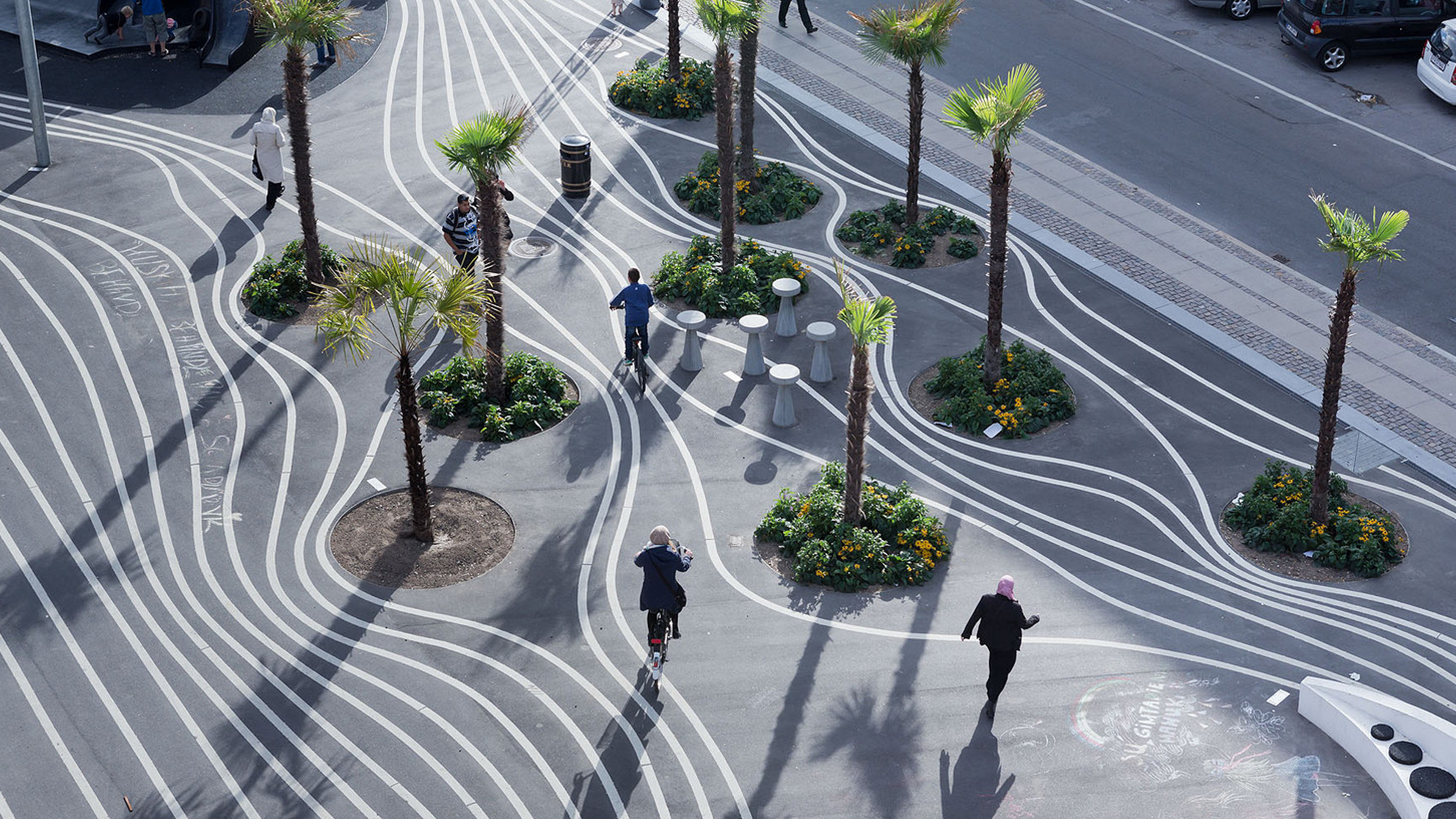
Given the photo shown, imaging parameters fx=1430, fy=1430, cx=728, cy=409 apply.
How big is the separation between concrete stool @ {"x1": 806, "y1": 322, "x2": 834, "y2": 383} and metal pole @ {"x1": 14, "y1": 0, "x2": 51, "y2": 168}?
47.2 feet

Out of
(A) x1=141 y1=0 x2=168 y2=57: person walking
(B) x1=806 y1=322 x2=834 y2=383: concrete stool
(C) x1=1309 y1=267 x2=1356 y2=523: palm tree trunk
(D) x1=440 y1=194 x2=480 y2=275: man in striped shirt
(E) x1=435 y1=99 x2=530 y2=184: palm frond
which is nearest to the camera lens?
(C) x1=1309 y1=267 x2=1356 y2=523: palm tree trunk

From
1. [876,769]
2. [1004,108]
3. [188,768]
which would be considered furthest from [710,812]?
[1004,108]

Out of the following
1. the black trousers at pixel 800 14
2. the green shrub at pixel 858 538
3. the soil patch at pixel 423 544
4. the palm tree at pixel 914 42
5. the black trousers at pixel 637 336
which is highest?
the palm tree at pixel 914 42

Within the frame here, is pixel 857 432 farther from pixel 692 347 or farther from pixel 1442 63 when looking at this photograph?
pixel 1442 63

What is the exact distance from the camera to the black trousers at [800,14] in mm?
31891

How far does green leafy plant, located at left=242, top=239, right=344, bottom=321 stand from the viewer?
21.5m

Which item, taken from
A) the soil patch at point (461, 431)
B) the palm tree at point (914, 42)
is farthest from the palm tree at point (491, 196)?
the palm tree at point (914, 42)

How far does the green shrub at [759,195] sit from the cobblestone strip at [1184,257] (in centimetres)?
298

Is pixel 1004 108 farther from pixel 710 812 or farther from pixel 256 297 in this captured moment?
pixel 256 297

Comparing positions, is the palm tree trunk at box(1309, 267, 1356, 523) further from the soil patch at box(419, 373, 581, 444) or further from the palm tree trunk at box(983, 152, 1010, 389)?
the soil patch at box(419, 373, 581, 444)

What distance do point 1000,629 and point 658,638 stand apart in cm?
347

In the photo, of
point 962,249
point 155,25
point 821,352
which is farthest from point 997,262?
point 155,25

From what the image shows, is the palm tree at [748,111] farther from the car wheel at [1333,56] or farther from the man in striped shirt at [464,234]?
the car wheel at [1333,56]

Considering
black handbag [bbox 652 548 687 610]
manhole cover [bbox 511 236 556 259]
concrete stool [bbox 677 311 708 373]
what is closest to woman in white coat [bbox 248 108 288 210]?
manhole cover [bbox 511 236 556 259]
